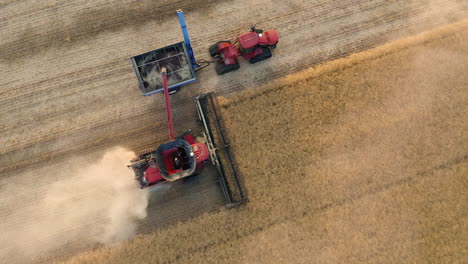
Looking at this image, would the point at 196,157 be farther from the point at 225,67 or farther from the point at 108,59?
the point at 108,59

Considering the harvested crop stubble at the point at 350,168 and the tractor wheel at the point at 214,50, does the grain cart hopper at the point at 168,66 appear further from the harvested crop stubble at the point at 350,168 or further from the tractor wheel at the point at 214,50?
the harvested crop stubble at the point at 350,168

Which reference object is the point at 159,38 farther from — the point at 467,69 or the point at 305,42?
the point at 467,69

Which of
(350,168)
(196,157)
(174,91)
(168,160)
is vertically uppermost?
(174,91)

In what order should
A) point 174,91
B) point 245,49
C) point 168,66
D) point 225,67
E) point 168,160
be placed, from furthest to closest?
point 225,67, point 174,91, point 245,49, point 168,66, point 168,160

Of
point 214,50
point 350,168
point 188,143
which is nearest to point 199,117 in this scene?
point 188,143

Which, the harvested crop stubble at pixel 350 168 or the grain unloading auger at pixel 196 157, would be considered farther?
the harvested crop stubble at pixel 350 168

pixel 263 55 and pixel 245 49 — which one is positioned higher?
pixel 245 49

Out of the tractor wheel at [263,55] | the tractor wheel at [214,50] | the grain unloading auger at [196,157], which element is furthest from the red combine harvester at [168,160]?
the tractor wheel at [263,55]

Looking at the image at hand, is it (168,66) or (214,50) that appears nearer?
(168,66)
